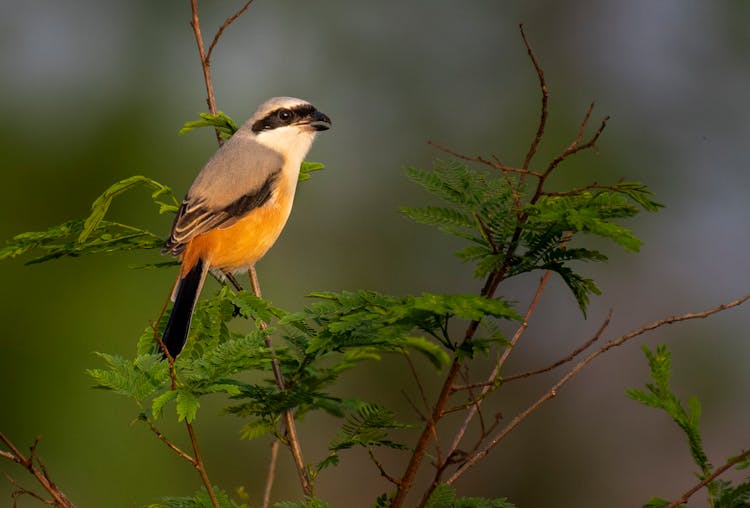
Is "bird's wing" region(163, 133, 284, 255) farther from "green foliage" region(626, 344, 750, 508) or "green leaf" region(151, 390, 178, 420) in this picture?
"green foliage" region(626, 344, 750, 508)

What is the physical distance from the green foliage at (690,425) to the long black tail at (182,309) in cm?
123

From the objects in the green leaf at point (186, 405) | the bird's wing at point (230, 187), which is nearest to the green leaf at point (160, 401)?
the green leaf at point (186, 405)

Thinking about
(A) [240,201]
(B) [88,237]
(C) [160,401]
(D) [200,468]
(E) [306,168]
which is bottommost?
(D) [200,468]

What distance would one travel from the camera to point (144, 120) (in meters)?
9.48

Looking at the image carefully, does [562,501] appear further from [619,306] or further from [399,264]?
[399,264]

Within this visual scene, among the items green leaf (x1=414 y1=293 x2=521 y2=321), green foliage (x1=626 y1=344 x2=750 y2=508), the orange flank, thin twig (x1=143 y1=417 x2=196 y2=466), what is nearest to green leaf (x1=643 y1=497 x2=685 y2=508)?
green foliage (x1=626 y1=344 x2=750 y2=508)

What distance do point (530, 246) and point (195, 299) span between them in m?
1.29

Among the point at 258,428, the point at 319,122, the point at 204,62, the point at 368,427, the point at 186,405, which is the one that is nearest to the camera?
the point at 186,405

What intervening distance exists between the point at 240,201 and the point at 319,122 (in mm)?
678

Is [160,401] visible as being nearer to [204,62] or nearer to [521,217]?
[521,217]

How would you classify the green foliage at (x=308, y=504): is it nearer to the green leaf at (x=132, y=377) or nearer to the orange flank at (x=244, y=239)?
the green leaf at (x=132, y=377)

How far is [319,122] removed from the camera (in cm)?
421

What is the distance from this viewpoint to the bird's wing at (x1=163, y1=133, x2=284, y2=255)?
3525mm

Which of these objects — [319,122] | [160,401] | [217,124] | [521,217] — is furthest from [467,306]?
[319,122]
